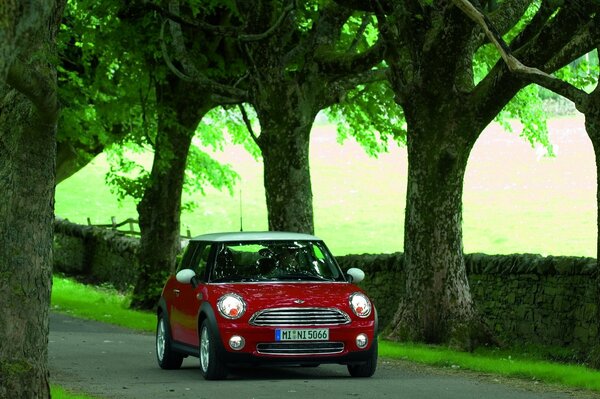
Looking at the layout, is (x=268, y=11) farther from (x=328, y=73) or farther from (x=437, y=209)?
(x=437, y=209)

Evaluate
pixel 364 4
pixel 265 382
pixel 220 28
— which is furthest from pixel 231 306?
pixel 220 28

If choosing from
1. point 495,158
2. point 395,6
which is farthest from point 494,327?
point 495,158

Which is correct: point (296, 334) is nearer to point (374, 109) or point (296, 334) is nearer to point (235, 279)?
point (235, 279)

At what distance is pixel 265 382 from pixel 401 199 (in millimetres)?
59898

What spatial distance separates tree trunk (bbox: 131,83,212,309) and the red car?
13330 millimetres

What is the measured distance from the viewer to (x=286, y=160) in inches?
912

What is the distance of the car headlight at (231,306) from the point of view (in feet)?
49.0

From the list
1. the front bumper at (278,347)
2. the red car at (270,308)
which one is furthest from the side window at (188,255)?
the front bumper at (278,347)

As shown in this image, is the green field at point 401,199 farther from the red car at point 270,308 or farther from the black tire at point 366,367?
the black tire at point 366,367

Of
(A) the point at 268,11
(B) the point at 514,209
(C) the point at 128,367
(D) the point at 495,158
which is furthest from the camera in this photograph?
(D) the point at 495,158

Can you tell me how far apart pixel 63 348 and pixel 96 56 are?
1362 centimetres

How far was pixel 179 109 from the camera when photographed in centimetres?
2959

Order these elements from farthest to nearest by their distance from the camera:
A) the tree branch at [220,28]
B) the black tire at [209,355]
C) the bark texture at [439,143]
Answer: the tree branch at [220,28]
the bark texture at [439,143]
the black tire at [209,355]

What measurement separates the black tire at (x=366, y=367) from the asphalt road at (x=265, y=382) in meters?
0.10
